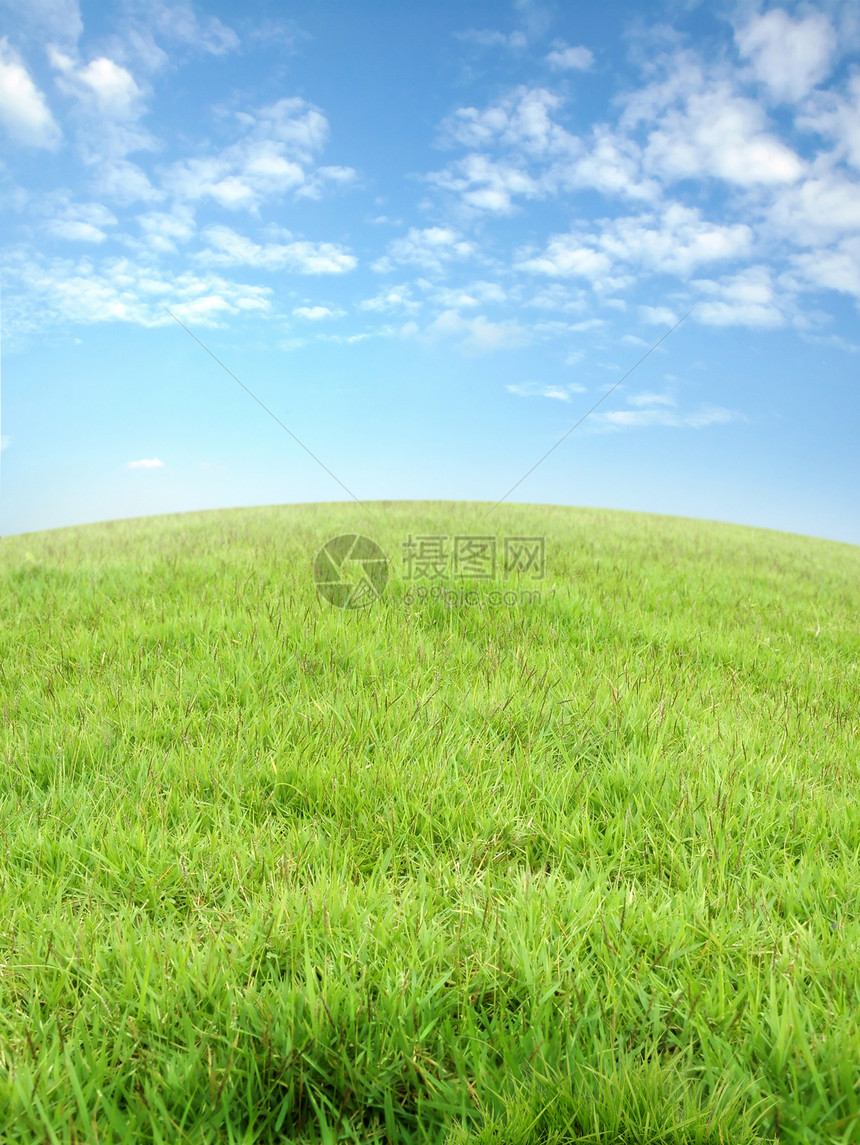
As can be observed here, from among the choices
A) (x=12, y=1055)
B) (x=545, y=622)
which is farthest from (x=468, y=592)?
(x=12, y=1055)

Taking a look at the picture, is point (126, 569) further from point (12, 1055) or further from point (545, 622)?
point (12, 1055)

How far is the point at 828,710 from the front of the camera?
3645 mm

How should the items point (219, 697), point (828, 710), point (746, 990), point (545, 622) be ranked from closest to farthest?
1. point (746, 990)
2. point (219, 697)
3. point (828, 710)
4. point (545, 622)

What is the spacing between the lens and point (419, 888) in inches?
78.2

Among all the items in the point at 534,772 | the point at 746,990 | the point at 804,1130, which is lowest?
the point at 804,1130

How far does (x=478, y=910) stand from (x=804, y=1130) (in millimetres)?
863

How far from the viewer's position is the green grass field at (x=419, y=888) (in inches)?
56.9

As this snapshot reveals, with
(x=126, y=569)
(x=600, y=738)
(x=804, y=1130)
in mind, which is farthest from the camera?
(x=126, y=569)

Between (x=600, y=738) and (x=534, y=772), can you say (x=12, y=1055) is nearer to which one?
(x=534, y=772)

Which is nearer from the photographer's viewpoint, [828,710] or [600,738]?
[600,738]

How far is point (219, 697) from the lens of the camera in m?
3.35

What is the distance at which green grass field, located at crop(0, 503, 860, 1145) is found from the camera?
1.45m

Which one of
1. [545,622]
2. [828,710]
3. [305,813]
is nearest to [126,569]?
[545,622]

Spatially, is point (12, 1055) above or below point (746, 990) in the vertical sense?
below
